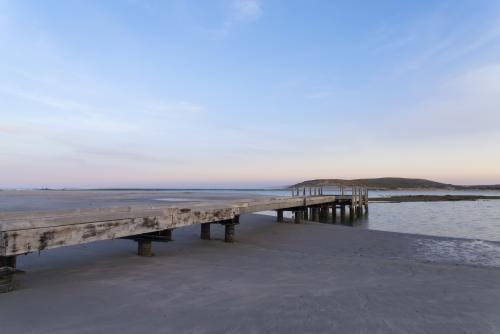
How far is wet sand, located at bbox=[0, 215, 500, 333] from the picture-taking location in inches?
150

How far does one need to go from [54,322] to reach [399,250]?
10.6 metres

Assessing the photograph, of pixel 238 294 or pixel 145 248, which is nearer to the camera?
pixel 238 294

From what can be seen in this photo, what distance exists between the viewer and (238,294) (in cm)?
500

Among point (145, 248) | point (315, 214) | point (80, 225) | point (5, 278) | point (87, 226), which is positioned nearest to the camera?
point (5, 278)

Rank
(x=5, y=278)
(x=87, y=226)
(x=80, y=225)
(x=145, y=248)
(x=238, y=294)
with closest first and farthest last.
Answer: (x=5, y=278)
(x=238, y=294)
(x=80, y=225)
(x=87, y=226)
(x=145, y=248)

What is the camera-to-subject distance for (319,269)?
23.7 ft

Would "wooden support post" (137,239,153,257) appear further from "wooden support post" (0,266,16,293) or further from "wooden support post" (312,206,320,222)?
"wooden support post" (312,206,320,222)

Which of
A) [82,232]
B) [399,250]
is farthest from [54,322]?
[399,250]

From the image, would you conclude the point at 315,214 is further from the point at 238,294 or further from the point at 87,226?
the point at 87,226

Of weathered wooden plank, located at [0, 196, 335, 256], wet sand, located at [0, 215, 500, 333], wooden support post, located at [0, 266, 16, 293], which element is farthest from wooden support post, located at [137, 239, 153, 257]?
wooden support post, located at [0, 266, 16, 293]

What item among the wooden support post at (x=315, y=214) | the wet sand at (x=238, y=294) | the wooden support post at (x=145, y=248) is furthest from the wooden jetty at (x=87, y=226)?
the wooden support post at (x=315, y=214)

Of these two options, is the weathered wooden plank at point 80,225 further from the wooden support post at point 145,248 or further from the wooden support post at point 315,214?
the wooden support post at point 315,214

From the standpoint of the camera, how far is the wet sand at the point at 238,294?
150 inches

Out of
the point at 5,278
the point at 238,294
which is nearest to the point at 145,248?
the point at 5,278
